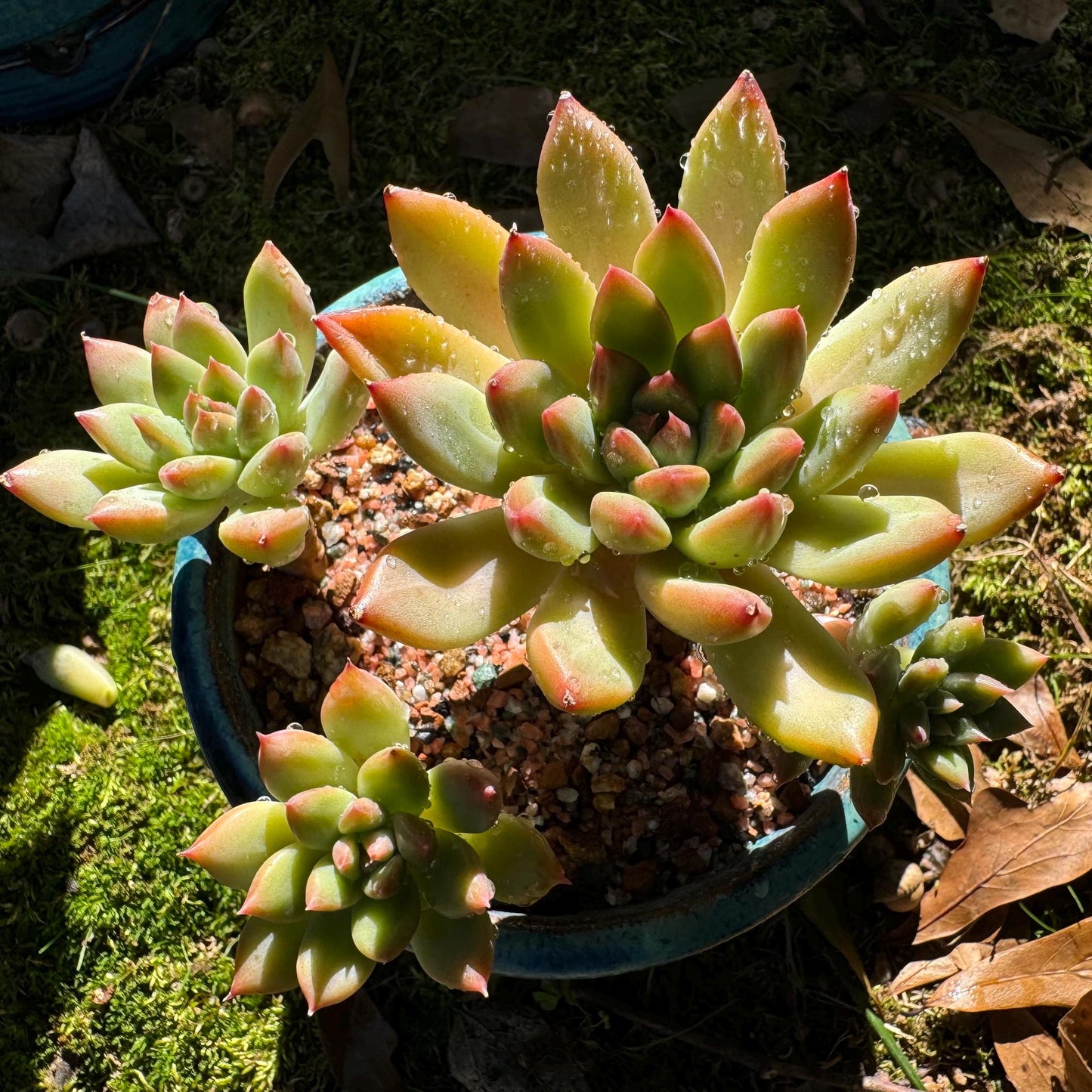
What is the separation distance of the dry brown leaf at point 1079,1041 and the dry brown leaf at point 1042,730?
1.01ft

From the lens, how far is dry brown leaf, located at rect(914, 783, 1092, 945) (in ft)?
4.30

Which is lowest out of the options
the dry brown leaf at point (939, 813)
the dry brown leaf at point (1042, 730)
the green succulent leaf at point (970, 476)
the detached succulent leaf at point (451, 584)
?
the dry brown leaf at point (939, 813)

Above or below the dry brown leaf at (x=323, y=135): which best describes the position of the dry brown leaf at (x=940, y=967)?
below

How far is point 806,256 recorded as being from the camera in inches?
30.2

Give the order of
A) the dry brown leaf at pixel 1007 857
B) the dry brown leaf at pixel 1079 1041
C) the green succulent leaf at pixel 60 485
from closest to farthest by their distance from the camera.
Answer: the green succulent leaf at pixel 60 485 < the dry brown leaf at pixel 1079 1041 < the dry brown leaf at pixel 1007 857

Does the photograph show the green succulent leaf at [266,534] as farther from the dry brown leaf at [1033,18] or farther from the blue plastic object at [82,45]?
the dry brown leaf at [1033,18]

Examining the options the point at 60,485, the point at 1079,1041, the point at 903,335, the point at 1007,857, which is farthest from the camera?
the point at 1007,857

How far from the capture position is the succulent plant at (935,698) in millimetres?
840

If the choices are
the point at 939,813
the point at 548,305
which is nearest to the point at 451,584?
the point at 548,305

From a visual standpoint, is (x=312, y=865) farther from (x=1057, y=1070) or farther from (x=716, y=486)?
(x=1057, y=1070)

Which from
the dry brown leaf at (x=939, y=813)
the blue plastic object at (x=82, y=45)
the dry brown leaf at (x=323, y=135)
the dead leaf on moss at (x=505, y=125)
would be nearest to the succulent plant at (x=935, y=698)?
the dry brown leaf at (x=939, y=813)

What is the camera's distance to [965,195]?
1553mm

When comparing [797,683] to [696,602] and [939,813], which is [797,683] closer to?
[696,602]

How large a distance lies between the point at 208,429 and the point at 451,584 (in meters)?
0.26
